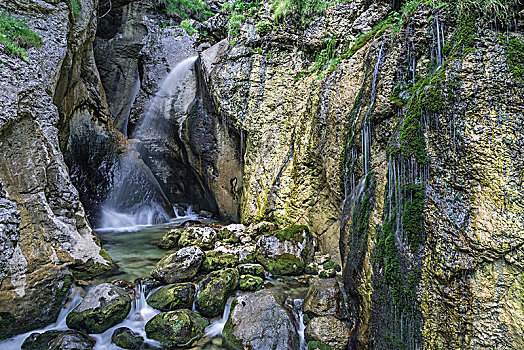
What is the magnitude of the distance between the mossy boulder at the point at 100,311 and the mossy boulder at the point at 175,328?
2.00 ft

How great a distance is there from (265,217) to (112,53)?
12745 millimetres

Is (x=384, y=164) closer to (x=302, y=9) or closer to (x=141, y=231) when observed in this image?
(x=302, y=9)

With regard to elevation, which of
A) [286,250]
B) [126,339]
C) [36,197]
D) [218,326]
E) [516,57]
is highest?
[516,57]

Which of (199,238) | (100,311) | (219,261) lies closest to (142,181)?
(199,238)

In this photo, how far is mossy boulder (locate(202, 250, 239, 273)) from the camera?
6516 millimetres

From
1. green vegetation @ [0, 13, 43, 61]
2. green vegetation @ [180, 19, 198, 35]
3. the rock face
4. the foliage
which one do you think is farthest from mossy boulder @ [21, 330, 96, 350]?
the foliage

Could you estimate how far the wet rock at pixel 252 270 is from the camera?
6.41 m

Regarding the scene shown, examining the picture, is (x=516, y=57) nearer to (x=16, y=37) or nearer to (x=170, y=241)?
(x=170, y=241)

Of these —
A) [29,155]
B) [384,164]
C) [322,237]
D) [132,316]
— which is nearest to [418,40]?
[384,164]

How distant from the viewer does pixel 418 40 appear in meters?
4.29

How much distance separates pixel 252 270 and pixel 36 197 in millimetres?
4687

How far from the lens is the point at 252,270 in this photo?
645cm

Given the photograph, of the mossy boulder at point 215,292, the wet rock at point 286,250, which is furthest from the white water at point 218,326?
the wet rock at point 286,250

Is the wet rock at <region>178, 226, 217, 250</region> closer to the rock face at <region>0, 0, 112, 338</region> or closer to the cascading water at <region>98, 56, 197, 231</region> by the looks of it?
the rock face at <region>0, 0, 112, 338</region>
